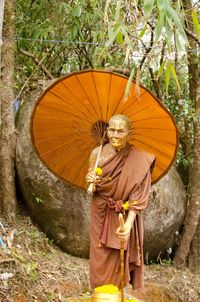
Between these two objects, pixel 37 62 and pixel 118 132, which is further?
pixel 37 62

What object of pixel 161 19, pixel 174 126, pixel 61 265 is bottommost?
pixel 61 265

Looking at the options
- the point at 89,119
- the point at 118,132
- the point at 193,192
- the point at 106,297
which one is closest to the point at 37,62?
the point at 89,119

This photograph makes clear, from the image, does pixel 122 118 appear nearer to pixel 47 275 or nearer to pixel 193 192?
pixel 47 275

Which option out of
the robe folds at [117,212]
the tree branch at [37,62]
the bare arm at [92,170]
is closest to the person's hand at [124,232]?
the robe folds at [117,212]

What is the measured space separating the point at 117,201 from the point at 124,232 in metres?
0.31

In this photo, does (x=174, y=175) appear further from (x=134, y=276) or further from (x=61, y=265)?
(x=134, y=276)

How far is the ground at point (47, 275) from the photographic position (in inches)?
169

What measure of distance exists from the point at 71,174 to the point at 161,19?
2.00 m


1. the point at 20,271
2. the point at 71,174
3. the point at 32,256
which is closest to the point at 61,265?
the point at 32,256

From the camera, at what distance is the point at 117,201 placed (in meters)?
3.74

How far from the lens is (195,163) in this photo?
5.89 meters

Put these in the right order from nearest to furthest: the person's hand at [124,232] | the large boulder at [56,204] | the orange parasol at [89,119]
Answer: the person's hand at [124,232] < the orange parasol at [89,119] < the large boulder at [56,204]

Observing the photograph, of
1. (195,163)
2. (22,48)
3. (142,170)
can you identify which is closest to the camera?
(142,170)

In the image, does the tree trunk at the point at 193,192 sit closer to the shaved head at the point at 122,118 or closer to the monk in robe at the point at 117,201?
the monk in robe at the point at 117,201
